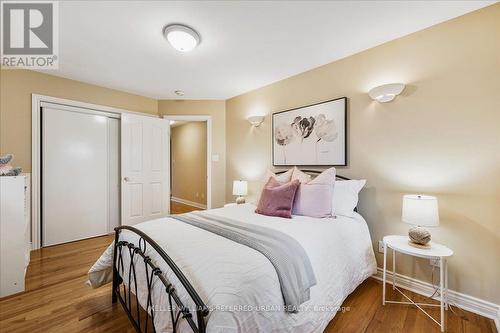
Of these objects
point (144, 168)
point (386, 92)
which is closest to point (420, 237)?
point (386, 92)

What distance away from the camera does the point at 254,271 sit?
1144 mm

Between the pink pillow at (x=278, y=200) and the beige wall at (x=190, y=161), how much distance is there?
3518 mm

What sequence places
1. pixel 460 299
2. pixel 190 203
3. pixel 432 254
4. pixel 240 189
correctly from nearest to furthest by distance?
pixel 432 254
pixel 460 299
pixel 240 189
pixel 190 203

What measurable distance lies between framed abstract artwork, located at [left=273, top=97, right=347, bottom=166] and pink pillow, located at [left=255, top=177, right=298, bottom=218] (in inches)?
27.7

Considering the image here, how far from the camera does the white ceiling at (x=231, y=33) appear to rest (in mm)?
1818

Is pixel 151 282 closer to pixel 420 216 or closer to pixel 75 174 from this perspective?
pixel 420 216

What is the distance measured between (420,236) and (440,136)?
3.04 feet

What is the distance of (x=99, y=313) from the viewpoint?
1.78 meters

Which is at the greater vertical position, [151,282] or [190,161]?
[190,161]

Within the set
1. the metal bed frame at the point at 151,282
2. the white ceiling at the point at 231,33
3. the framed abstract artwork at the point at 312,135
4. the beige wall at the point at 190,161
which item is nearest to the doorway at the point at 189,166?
the beige wall at the point at 190,161

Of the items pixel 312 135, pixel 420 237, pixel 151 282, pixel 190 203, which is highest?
pixel 312 135

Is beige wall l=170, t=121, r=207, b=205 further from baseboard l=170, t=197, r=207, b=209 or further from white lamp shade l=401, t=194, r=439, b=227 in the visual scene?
white lamp shade l=401, t=194, r=439, b=227

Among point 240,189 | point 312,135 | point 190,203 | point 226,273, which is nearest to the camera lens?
point 226,273

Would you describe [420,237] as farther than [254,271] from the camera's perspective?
Yes
